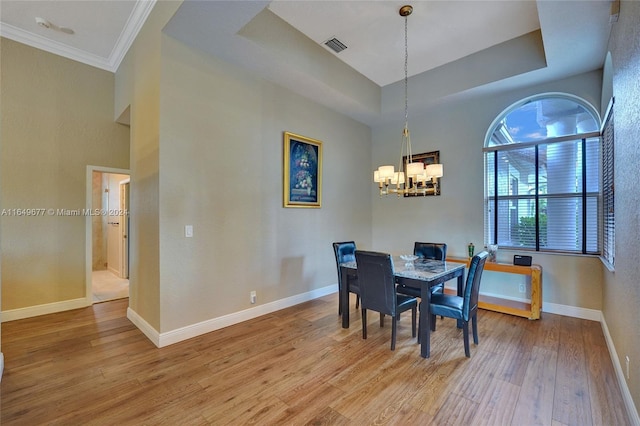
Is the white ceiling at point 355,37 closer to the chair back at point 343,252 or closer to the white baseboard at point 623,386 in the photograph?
the chair back at point 343,252

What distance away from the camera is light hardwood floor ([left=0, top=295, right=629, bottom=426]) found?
1878 mm

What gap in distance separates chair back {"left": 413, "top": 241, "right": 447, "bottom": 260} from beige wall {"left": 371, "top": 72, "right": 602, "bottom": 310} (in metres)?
1.00

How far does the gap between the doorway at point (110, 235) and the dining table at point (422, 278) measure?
12.8 ft

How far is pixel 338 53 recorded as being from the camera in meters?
3.97

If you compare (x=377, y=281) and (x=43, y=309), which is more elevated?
(x=377, y=281)

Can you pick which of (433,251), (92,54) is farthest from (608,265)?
(92,54)

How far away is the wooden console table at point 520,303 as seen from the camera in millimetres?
3498

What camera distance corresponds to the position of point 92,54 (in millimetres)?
4004

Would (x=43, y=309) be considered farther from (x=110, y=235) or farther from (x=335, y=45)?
(x=335, y=45)

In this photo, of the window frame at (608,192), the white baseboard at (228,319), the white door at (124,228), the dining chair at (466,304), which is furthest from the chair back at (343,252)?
the white door at (124,228)

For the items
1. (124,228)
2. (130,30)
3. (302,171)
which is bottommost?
(124,228)

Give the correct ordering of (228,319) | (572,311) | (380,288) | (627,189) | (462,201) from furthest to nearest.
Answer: (462,201), (572,311), (228,319), (380,288), (627,189)

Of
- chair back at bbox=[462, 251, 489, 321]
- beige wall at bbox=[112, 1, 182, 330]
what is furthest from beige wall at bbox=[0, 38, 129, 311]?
chair back at bbox=[462, 251, 489, 321]

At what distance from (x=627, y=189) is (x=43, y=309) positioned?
6.29 m
